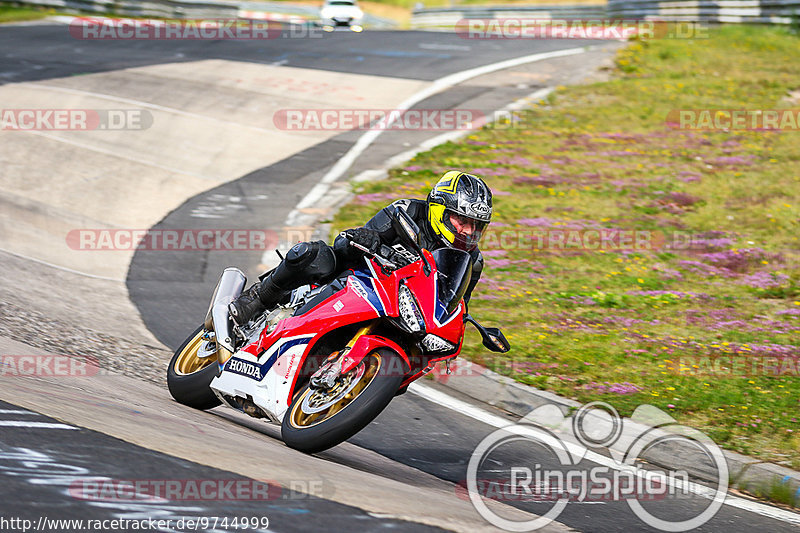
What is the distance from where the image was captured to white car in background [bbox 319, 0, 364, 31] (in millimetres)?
41625

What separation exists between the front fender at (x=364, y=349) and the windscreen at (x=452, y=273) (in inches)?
17.5

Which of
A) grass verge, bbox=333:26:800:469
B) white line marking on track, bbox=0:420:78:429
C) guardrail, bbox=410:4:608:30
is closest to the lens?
white line marking on track, bbox=0:420:78:429

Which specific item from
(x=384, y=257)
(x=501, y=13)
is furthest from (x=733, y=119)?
(x=501, y=13)

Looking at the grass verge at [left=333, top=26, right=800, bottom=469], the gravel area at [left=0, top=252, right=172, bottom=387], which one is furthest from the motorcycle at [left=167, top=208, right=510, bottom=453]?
the grass verge at [left=333, top=26, right=800, bottom=469]

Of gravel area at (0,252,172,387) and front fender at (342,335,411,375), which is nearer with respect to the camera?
front fender at (342,335,411,375)

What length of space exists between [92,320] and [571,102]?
14860 millimetres

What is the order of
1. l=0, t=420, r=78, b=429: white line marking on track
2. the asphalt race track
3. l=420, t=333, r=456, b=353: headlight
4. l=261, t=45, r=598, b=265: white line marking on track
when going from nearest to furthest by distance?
the asphalt race track
l=0, t=420, r=78, b=429: white line marking on track
l=420, t=333, r=456, b=353: headlight
l=261, t=45, r=598, b=265: white line marking on track

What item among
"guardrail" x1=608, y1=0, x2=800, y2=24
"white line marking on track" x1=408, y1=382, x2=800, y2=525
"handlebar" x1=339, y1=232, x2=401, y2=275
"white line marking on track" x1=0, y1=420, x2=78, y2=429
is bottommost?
"white line marking on track" x1=408, y1=382, x2=800, y2=525

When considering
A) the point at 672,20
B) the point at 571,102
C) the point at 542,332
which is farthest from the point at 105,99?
the point at 672,20

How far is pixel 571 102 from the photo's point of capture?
2108 centimetres

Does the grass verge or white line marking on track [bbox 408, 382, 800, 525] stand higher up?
the grass verge

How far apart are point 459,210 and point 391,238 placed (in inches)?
19.5

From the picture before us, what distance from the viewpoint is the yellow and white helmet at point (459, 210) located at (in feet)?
18.5

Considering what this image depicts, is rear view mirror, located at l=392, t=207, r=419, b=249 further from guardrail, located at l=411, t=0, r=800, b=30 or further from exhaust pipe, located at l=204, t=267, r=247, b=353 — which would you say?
guardrail, located at l=411, t=0, r=800, b=30
